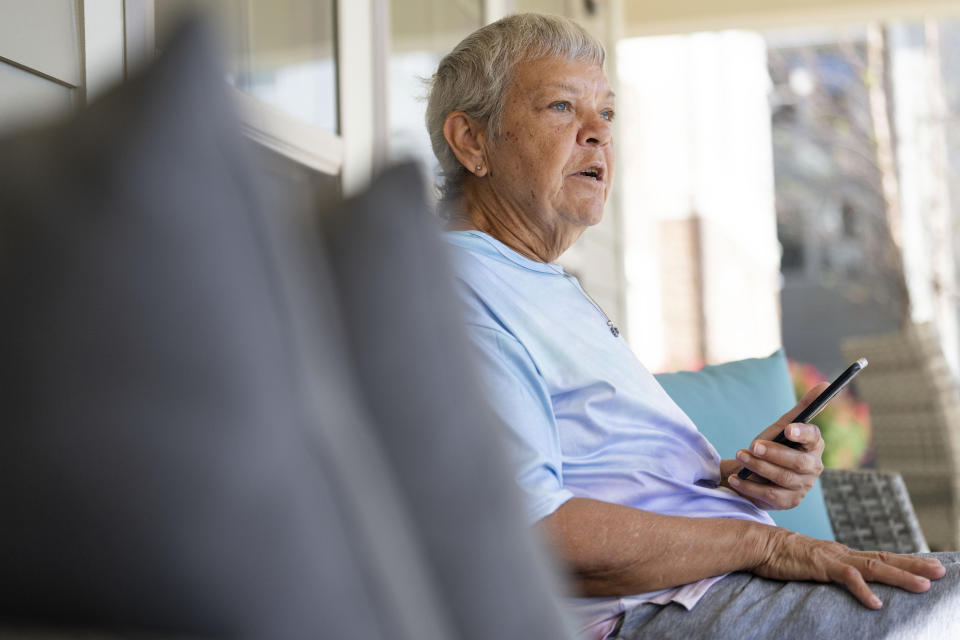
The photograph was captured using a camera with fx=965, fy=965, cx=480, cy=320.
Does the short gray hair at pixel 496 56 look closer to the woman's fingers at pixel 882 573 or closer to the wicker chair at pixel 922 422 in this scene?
the woman's fingers at pixel 882 573

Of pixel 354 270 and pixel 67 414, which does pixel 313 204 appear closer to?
pixel 354 270

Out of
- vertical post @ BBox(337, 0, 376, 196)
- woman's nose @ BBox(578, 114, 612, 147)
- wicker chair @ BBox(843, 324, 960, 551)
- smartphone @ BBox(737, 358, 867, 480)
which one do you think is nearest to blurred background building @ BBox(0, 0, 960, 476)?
vertical post @ BBox(337, 0, 376, 196)

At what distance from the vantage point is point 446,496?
1.47 ft

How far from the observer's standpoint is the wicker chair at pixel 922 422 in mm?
3779

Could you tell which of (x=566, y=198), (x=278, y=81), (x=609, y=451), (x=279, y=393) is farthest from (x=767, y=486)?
(x=278, y=81)

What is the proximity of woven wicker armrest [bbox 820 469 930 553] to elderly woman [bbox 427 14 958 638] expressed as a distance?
681 millimetres

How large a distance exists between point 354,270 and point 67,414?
15cm

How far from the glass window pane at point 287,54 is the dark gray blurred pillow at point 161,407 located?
58.5 inches

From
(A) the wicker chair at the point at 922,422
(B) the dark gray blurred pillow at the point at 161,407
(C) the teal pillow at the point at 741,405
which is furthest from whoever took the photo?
(A) the wicker chair at the point at 922,422

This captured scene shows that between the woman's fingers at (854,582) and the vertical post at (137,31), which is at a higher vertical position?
the vertical post at (137,31)

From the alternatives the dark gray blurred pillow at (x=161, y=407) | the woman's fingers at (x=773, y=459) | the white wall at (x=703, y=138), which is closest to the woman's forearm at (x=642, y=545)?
the woman's fingers at (x=773, y=459)

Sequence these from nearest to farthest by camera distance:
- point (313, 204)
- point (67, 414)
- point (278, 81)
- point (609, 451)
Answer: point (67, 414) → point (313, 204) → point (609, 451) → point (278, 81)

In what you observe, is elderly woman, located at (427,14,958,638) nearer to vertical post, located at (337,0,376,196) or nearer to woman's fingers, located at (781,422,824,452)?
woman's fingers, located at (781,422,824,452)

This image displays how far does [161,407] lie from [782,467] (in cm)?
115
